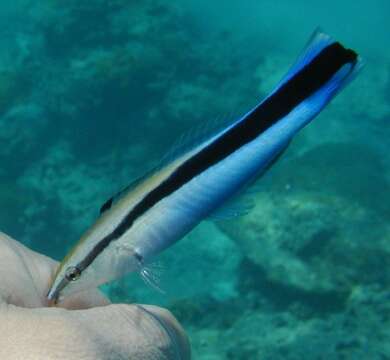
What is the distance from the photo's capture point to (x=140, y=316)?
166cm

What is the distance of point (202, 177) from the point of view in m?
1.19

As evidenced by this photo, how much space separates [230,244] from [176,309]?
3.11 m

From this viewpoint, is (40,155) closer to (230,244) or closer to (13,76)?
(13,76)

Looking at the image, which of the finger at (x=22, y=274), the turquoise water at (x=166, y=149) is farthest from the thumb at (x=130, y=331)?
the turquoise water at (x=166, y=149)

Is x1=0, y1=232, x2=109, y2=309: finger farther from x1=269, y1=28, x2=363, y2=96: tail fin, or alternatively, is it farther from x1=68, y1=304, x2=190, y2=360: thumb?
x1=269, y1=28, x2=363, y2=96: tail fin

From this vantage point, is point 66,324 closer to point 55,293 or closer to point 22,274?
point 55,293

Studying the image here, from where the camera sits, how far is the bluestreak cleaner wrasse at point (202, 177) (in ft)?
3.67

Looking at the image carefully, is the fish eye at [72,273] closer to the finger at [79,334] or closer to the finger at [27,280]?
the finger at [79,334]

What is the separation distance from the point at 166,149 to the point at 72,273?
3846mm

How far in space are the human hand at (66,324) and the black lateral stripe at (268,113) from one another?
1.68 ft

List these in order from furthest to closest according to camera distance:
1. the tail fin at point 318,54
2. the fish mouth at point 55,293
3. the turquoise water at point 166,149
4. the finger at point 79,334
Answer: the turquoise water at point 166,149
the fish mouth at point 55,293
the finger at point 79,334
the tail fin at point 318,54

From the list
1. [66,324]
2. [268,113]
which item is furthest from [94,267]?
[268,113]

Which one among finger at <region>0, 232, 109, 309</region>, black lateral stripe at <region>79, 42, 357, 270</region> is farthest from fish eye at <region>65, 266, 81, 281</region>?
black lateral stripe at <region>79, 42, 357, 270</region>

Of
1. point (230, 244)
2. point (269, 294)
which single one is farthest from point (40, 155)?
point (269, 294)
